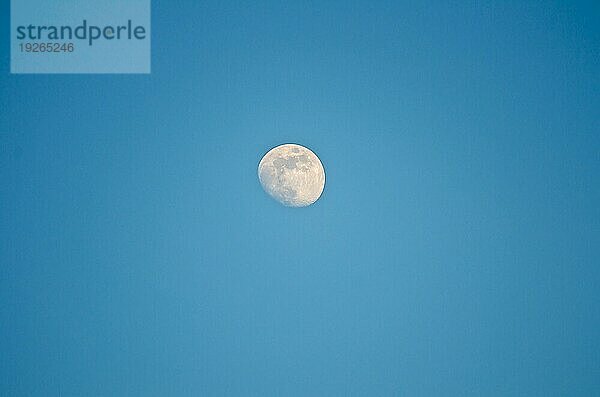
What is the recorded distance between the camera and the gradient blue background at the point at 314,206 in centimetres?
296

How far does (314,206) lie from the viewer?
3.01 meters

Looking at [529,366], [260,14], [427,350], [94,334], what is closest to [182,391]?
[94,334]

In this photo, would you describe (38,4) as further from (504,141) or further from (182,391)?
(504,141)

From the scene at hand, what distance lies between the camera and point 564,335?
299cm

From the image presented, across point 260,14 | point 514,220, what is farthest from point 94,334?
point 514,220

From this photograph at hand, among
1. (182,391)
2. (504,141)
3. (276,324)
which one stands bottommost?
(182,391)

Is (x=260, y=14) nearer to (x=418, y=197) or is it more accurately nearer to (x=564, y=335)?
(x=418, y=197)

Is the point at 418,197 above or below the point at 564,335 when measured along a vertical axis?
above

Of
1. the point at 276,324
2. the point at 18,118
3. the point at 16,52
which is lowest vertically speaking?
the point at 276,324

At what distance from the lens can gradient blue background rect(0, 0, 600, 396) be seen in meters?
2.96

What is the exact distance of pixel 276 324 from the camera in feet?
9.87

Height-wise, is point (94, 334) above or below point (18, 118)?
below

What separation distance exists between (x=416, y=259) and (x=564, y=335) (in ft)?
3.51

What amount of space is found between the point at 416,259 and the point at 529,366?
3.33 ft
